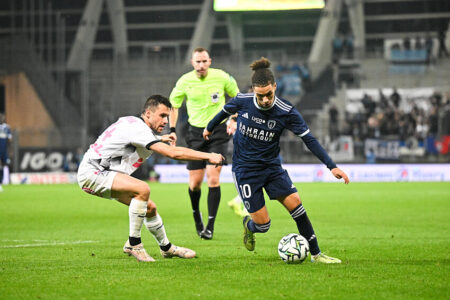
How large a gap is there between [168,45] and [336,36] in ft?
29.5

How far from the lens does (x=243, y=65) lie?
1388 inches

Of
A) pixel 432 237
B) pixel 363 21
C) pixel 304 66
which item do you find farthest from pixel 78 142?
pixel 432 237

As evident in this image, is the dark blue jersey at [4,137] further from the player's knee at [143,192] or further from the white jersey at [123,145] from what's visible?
the player's knee at [143,192]

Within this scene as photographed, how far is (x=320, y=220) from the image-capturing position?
41.8ft

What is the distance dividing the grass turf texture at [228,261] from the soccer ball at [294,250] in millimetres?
112

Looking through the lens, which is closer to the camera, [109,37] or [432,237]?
[432,237]

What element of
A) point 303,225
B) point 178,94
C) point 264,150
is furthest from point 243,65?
point 303,225

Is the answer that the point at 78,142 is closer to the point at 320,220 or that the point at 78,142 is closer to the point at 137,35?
the point at 137,35

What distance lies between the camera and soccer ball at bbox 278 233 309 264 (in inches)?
271

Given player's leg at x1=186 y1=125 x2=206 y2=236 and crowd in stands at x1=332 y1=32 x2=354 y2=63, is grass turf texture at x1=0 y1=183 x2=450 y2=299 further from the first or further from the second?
crowd in stands at x1=332 y1=32 x2=354 y2=63

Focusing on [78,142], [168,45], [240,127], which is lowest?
[78,142]

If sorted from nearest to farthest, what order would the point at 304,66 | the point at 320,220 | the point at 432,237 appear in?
the point at 432,237
the point at 320,220
the point at 304,66

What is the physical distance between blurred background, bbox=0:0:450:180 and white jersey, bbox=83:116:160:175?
23.7 meters

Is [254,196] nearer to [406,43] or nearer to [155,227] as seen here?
[155,227]
